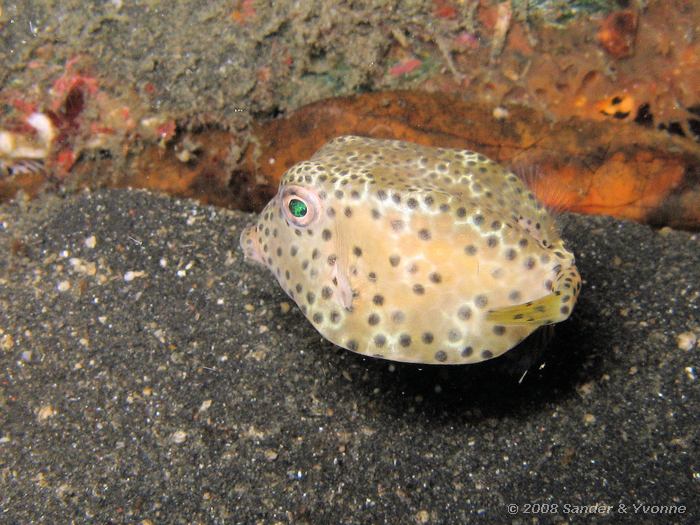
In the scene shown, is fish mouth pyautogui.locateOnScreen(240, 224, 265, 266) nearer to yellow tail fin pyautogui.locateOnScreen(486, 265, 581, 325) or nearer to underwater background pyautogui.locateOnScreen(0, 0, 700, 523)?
underwater background pyautogui.locateOnScreen(0, 0, 700, 523)

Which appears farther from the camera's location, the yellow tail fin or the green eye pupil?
the green eye pupil

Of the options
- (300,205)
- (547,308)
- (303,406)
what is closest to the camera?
(547,308)

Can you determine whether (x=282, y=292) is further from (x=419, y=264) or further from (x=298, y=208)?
(x=419, y=264)

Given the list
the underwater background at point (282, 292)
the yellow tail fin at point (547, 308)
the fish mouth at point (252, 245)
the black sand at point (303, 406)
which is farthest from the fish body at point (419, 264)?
the black sand at point (303, 406)

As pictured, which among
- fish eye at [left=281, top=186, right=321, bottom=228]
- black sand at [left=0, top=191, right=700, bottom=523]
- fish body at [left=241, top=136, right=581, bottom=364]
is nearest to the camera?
fish body at [left=241, top=136, right=581, bottom=364]

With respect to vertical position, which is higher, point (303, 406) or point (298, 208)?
point (298, 208)

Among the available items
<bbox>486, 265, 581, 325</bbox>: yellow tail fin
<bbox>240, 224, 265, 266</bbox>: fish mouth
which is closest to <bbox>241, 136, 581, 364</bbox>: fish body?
<bbox>486, 265, 581, 325</bbox>: yellow tail fin

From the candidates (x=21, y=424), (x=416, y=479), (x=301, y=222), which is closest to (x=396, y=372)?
(x=416, y=479)

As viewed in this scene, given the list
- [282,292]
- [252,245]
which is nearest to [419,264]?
[252,245]
